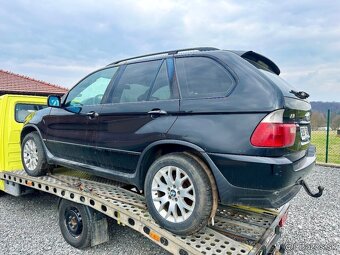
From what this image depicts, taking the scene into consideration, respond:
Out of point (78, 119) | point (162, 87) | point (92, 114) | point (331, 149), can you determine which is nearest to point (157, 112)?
point (162, 87)

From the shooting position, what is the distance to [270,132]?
213cm

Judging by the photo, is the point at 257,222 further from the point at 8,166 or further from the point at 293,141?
the point at 8,166

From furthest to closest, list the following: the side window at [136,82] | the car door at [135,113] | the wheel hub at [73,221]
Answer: the wheel hub at [73,221] → the side window at [136,82] → the car door at [135,113]

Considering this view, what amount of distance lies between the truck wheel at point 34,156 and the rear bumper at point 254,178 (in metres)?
2.96

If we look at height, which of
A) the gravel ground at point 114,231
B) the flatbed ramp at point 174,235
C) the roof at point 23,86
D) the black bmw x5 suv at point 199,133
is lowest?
Answer: the gravel ground at point 114,231

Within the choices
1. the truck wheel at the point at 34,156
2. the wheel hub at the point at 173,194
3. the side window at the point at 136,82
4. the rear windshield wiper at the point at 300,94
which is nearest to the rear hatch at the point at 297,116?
the rear windshield wiper at the point at 300,94

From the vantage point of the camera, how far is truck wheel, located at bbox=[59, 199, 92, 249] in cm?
326

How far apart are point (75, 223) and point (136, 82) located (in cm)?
191

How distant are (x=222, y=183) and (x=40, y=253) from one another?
8.01 ft

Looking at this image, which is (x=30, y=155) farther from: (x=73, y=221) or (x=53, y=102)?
(x=73, y=221)

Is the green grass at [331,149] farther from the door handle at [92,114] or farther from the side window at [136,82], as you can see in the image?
the door handle at [92,114]

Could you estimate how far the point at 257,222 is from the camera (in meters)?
2.91

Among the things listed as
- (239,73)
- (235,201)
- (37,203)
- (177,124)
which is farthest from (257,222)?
(37,203)

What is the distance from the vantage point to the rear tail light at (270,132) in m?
2.13
